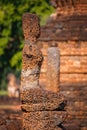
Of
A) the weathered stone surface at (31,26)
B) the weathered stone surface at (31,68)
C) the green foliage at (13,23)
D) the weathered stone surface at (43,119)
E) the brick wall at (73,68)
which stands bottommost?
the green foliage at (13,23)

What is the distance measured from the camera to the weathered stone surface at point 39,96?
11812 millimetres

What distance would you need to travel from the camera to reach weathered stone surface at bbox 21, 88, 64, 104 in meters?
11.8

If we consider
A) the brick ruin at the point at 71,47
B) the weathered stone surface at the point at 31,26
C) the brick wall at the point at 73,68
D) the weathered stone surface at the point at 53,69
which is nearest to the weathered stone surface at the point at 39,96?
the weathered stone surface at the point at 31,26

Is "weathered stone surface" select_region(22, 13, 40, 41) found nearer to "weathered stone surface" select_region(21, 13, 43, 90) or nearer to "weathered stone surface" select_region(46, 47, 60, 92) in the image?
"weathered stone surface" select_region(21, 13, 43, 90)

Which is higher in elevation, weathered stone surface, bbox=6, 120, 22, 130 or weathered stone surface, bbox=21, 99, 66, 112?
→ weathered stone surface, bbox=21, 99, 66, 112

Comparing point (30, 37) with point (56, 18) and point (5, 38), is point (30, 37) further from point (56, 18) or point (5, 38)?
point (5, 38)

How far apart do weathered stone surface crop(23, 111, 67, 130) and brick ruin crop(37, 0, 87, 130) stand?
21.0 ft

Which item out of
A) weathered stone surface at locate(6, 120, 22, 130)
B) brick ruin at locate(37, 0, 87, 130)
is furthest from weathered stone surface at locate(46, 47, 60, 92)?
weathered stone surface at locate(6, 120, 22, 130)

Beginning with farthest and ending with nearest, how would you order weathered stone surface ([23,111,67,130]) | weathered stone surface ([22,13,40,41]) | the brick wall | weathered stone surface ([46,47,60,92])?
1. the brick wall
2. weathered stone surface ([46,47,60,92])
3. weathered stone surface ([22,13,40,41])
4. weathered stone surface ([23,111,67,130])

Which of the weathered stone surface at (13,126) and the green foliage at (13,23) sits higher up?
the weathered stone surface at (13,126)

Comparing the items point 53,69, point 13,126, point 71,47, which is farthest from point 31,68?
point 71,47

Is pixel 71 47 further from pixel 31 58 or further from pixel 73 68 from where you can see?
pixel 31 58

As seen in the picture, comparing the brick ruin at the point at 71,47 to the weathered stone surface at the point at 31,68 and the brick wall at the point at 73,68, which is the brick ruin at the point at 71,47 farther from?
the weathered stone surface at the point at 31,68

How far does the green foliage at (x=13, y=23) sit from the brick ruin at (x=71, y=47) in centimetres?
1281
